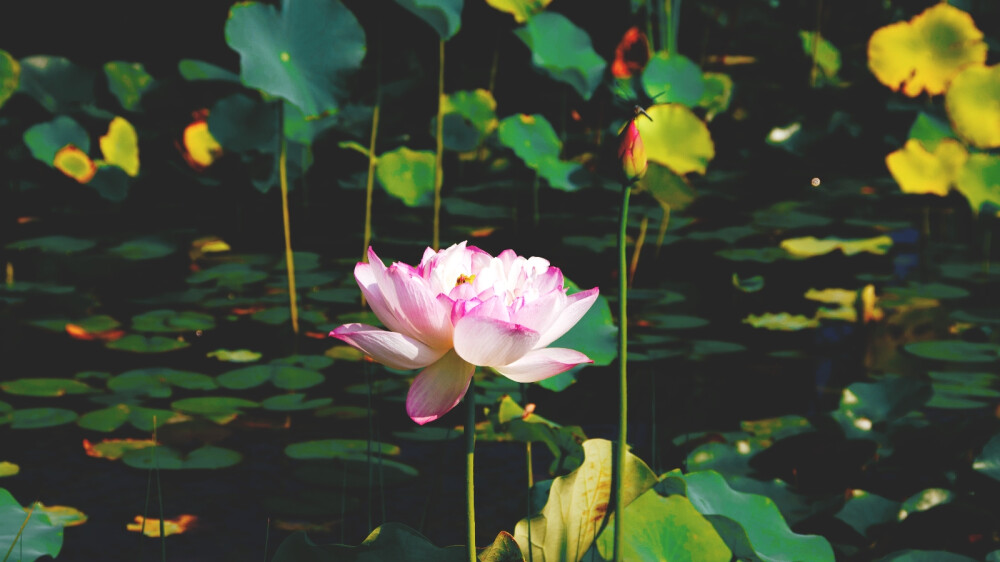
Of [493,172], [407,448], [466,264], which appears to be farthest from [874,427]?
[493,172]

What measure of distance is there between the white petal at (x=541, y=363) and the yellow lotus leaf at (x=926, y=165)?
6.60 ft

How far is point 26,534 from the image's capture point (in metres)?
→ 0.95

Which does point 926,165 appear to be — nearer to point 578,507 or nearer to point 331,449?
point 331,449

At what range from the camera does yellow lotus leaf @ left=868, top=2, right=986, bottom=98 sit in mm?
2684

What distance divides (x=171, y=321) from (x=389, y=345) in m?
1.41

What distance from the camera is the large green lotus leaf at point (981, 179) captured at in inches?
90.7

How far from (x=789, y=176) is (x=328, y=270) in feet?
6.69

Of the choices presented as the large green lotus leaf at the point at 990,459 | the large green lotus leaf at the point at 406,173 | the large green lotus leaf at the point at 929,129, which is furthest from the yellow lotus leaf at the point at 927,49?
the large green lotus leaf at the point at 990,459

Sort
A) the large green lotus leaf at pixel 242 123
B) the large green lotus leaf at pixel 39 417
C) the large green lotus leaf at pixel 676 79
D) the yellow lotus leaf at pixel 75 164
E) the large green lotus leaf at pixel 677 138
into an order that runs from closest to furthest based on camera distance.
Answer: the large green lotus leaf at pixel 39 417 < the large green lotus leaf at pixel 677 138 < the large green lotus leaf at pixel 242 123 < the large green lotus leaf at pixel 676 79 < the yellow lotus leaf at pixel 75 164

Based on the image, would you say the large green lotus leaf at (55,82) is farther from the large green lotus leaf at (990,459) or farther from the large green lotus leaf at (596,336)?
the large green lotus leaf at (990,459)

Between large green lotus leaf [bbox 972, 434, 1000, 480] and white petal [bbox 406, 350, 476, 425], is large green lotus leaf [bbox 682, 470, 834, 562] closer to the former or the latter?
large green lotus leaf [bbox 972, 434, 1000, 480]

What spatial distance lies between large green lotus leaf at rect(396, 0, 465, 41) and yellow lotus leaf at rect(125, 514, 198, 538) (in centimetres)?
103

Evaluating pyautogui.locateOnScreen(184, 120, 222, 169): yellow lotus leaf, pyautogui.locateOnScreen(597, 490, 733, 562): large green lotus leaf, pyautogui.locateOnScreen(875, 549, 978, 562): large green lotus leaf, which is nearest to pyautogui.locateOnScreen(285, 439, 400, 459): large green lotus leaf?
pyautogui.locateOnScreen(597, 490, 733, 562): large green lotus leaf

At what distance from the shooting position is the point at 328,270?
2.30 metres
